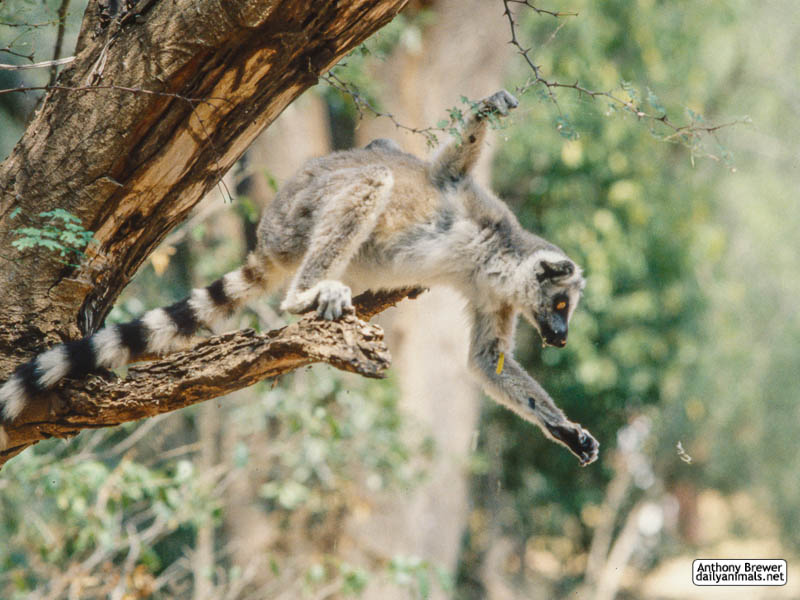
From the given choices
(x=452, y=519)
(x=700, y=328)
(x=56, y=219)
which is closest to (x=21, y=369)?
(x=56, y=219)

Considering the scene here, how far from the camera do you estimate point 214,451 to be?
930cm

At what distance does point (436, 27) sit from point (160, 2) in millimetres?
7710

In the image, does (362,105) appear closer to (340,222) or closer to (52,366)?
(340,222)

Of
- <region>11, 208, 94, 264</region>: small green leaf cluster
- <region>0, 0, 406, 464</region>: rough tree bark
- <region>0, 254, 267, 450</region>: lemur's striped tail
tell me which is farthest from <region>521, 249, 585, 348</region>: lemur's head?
<region>11, 208, 94, 264</region>: small green leaf cluster

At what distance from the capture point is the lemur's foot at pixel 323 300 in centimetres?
374

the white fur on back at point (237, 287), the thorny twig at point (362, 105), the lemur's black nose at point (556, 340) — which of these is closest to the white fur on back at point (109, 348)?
the white fur on back at point (237, 287)

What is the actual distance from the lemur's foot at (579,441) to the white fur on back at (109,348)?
241 cm

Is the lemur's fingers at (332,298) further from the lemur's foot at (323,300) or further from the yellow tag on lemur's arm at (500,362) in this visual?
the yellow tag on lemur's arm at (500,362)

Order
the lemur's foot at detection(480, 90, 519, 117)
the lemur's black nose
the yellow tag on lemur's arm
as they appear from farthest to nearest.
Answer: the lemur's black nose
the yellow tag on lemur's arm
the lemur's foot at detection(480, 90, 519, 117)

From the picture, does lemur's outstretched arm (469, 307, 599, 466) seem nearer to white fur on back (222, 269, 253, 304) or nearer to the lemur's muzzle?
the lemur's muzzle

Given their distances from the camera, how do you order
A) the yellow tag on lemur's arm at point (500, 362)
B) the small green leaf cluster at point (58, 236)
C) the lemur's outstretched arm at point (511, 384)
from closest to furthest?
the small green leaf cluster at point (58, 236) → the lemur's outstretched arm at point (511, 384) → the yellow tag on lemur's arm at point (500, 362)

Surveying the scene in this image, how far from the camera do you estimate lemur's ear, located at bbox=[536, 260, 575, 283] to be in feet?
16.4

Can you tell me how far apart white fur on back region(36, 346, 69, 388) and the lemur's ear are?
114 inches

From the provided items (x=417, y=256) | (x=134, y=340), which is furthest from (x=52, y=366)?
(x=417, y=256)
